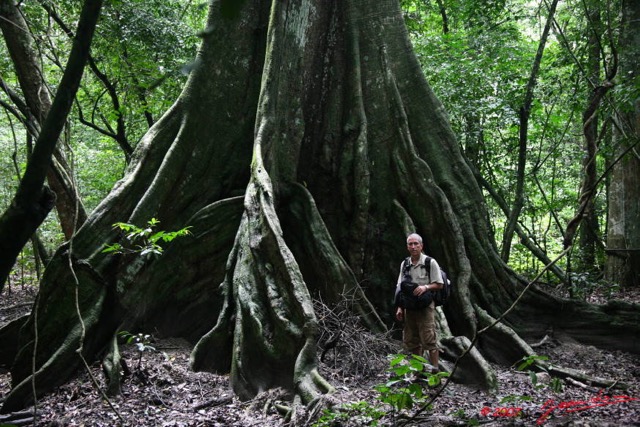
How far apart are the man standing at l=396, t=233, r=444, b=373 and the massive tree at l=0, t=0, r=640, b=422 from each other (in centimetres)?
37

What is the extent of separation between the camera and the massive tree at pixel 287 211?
18.4 feet

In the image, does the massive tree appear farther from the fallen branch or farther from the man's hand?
the man's hand

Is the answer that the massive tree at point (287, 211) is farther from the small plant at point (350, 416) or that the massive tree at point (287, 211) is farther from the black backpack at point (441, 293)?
the small plant at point (350, 416)

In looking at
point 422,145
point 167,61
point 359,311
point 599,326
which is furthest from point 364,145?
point 167,61

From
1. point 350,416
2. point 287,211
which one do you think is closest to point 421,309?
point 350,416

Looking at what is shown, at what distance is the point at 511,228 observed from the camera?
30.6 ft

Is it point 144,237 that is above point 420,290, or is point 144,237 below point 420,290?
above

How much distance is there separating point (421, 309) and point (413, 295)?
0.58ft

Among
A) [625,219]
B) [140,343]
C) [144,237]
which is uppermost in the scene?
[625,219]

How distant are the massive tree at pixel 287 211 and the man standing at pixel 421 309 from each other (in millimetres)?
371

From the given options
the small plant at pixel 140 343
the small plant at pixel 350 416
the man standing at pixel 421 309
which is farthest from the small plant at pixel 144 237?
the man standing at pixel 421 309

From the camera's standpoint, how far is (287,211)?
672 cm

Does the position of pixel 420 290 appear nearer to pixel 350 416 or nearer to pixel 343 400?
pixel 343 400

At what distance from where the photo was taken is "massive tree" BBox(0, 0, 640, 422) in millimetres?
5602
